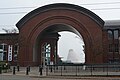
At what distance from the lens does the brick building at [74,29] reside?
165 ft

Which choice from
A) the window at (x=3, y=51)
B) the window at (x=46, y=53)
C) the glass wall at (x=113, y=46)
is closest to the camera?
the glass wall at (x=113, y=46)

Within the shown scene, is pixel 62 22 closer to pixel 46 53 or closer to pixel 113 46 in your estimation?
pixel 113 46

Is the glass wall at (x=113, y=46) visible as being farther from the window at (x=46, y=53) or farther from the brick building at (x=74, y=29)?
the window at (x=46, y=53)

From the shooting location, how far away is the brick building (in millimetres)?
50281

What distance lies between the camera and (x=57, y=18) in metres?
52.2

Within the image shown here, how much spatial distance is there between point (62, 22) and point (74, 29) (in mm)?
3161

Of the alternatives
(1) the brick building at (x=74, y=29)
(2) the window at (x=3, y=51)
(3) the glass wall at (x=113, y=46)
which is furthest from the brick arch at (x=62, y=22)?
(2) the window at (x=3, y=51)

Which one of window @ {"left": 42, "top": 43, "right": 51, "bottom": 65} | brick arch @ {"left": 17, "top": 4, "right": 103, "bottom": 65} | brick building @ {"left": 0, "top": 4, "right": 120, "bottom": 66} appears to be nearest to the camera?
brick building @ {"left": 0, "top": 4, "right": 120, "bottom": 66}

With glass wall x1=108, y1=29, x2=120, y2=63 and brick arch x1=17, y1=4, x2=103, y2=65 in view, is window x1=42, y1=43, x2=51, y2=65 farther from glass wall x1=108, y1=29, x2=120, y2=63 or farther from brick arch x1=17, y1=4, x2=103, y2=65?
glass wall x1=108, y1=29, x2=120, y2=63

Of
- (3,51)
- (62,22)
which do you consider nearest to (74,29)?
(62,22)

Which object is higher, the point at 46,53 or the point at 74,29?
the point at 74,29

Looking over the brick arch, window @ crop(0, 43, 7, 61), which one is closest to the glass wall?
the brick arch

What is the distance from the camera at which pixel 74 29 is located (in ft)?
174

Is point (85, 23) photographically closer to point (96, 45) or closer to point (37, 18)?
point (96, 45)
